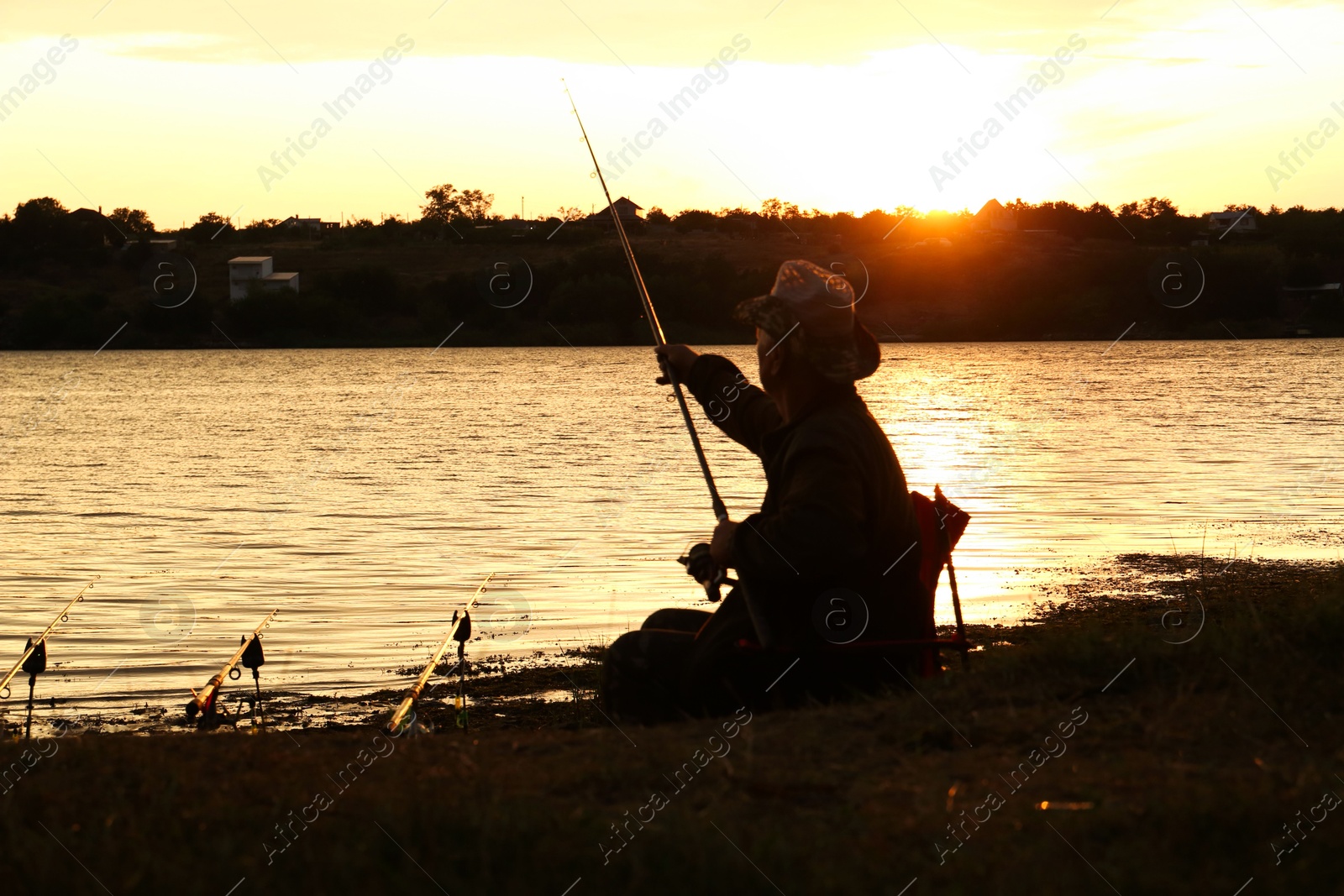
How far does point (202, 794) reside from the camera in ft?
11.6

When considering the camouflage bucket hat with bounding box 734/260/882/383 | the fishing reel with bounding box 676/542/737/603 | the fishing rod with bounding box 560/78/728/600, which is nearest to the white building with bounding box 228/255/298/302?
the fishing rod with bounding box 560/78/728/600

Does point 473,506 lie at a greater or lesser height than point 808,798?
lesser

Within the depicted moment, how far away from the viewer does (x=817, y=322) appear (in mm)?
4379

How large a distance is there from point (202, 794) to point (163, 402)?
48498 mm

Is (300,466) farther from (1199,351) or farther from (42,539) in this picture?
(1199,351)

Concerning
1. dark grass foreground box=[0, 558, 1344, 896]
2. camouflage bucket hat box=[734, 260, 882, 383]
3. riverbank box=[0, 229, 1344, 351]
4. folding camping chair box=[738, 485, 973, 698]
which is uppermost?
riverbank box=[0, 229, 1344, 351]

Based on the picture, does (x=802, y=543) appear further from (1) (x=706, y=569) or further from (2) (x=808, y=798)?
(2) (x=808, y=798)

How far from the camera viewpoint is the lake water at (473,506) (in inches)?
464

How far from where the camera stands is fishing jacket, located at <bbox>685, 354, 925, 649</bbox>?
4.08m

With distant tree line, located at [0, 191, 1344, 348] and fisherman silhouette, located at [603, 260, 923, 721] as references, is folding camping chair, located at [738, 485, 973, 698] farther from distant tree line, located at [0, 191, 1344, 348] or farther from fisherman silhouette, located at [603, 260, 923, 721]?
distant tree line, located at [0, 191, 1344, 348]

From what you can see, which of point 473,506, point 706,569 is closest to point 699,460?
point 706,569

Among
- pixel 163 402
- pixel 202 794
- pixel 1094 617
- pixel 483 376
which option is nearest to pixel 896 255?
pixel 483 376

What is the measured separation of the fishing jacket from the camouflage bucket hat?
0.27 feet

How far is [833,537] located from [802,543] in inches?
3.8
